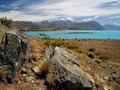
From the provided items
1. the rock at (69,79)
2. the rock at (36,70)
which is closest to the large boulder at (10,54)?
the rock at (36,70)

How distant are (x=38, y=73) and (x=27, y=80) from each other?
3.06ft

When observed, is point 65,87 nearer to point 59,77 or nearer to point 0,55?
point 59,77

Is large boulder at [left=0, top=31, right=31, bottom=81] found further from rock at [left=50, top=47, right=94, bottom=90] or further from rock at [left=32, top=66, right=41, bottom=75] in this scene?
rock at [left=50, top=47, right=94, bottom=90]

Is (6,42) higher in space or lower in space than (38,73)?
higher

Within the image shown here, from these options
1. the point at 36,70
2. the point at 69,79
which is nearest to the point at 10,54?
the point at 36,70

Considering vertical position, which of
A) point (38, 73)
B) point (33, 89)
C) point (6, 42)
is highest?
point (6, 42)

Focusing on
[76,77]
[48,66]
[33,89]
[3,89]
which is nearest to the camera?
[3,89]

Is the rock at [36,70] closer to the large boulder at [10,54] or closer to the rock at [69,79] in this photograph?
the rock at [69,79]

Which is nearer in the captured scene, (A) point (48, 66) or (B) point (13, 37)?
(B) point (13, 37)

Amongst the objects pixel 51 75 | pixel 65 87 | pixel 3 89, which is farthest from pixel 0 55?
pixel 65 87

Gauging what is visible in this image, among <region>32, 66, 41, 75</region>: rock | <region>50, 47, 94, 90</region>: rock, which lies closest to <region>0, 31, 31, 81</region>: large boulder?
<region>32, 66, 41, 75</region>: rock

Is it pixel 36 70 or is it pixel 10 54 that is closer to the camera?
pixel 10 54

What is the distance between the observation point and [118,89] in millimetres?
8438

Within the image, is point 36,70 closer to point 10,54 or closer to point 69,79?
point 10,54
